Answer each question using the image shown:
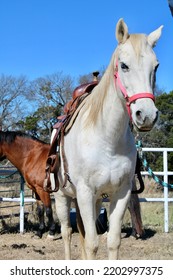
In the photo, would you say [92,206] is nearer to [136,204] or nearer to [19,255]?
[19,255]

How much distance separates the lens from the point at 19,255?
5.05m

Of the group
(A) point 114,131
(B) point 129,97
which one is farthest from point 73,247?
(B) point 129,97

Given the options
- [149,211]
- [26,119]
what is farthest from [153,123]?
[26,119]

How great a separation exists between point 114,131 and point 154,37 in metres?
0.70

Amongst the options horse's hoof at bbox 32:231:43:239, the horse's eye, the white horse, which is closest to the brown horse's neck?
horse's hoof at bbox 32:231:43:239

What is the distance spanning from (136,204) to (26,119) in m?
25.7

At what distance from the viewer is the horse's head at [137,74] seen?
7.47 feet

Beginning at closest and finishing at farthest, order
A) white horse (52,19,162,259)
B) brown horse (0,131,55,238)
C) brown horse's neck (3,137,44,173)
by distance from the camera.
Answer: white horse (52,19,162,259) < brown horse (0,131,55,238) < brown horse's neck (3,137,44,173)

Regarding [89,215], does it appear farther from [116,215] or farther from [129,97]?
[129,97]

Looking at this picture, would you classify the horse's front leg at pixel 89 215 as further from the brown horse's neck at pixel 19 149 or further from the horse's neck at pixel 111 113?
the brown horse's neck at pixel 19 149

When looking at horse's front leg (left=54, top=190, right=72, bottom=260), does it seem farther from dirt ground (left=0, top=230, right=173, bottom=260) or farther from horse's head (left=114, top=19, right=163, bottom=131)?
horse's head (left=114, top=19, right=163, bottom=131)

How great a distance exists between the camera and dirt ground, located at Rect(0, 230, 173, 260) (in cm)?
500

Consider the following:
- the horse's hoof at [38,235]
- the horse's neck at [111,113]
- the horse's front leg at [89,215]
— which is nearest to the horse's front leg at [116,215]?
the horse's front leg at [89,215]

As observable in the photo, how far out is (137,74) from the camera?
237 centimetres
